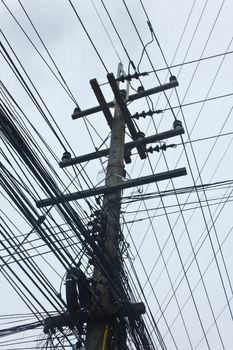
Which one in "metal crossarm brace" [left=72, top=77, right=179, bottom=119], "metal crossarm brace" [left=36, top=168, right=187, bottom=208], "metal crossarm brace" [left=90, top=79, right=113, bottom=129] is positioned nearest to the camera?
"metal crossarm brace" [left=36, top=168, right=187, bottom=208]

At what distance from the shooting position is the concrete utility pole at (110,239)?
17.9ft

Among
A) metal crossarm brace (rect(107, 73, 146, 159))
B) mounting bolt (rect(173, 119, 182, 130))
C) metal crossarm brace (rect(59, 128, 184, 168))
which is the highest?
metal crossarm brace (rect(107, 73, 146, 159))

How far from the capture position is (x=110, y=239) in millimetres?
6359

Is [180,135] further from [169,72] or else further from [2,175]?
[2,175]

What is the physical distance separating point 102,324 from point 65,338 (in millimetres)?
538

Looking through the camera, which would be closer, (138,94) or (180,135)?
(180,135)

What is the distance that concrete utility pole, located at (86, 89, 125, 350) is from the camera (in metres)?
5.45

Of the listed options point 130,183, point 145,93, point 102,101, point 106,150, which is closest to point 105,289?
point 130,183

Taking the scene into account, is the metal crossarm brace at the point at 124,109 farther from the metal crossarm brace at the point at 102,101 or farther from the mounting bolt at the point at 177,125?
the mounting bolt at the point at 177,125

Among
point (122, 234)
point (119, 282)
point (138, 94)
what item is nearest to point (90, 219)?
point (122, 234)

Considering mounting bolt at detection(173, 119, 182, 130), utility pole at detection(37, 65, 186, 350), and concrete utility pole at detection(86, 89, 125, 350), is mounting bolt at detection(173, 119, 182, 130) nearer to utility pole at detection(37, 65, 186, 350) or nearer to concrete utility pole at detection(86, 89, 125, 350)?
concrete utility pole at detection(86, 89, 125, 350)

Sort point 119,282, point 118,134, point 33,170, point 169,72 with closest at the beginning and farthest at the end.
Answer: point 33,170
point 119,282
point 118,134
point 169,72

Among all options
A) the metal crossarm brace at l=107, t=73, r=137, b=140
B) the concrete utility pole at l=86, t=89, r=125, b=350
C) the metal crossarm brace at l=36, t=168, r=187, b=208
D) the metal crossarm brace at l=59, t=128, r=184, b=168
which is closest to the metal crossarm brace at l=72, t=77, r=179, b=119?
the concrete utility pole at l=86, t=89, r=125, b=350

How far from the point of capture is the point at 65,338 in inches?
227
